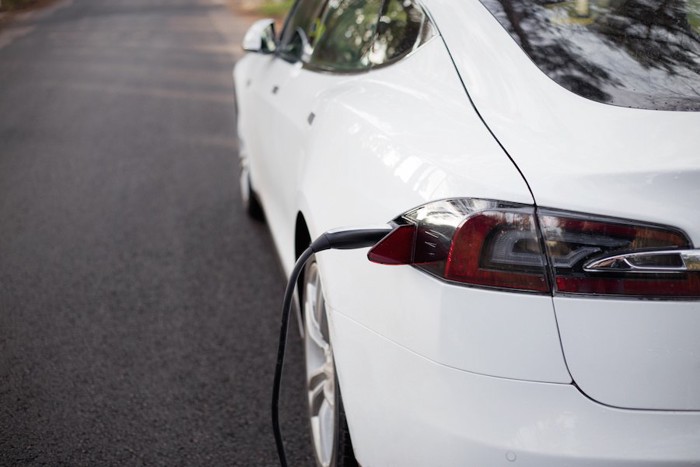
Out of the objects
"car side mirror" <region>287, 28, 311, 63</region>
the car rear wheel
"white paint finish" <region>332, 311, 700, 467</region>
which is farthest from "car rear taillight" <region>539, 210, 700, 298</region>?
"car side mirror" <region>287, 28, 311, 63</region>

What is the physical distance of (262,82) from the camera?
391 centimetres

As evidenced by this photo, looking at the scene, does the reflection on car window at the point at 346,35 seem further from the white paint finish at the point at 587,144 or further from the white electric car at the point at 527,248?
the white paint finish at the point at 587,144

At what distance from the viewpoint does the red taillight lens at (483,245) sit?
1.56 meters

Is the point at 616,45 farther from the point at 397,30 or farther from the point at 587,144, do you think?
the point at 397,30

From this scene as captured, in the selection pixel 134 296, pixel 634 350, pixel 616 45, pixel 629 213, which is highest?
pixel 616 45

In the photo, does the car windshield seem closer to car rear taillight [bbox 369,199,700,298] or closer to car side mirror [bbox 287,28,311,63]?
car rear taillight [bbox 369,199,700,298]

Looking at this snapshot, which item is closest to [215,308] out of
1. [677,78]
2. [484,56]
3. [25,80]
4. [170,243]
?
[170,243]

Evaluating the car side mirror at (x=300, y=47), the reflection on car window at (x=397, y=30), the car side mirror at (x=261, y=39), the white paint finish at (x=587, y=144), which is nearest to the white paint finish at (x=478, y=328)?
the white paint finish at (x=587, y=144)

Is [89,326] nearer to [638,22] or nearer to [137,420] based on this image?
[137,420]

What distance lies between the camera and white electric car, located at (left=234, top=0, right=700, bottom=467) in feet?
4.95

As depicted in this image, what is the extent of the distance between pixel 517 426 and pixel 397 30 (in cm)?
146

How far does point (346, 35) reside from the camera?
3.03 m

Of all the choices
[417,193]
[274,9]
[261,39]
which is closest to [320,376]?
[417,193]

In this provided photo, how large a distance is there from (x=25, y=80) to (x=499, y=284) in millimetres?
10544
